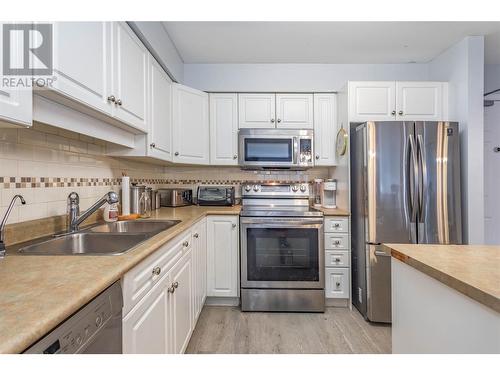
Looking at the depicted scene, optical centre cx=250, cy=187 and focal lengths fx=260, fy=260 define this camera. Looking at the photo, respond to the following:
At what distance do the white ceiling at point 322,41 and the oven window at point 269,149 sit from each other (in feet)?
2.85

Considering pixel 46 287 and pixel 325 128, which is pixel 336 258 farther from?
pixel 46 287

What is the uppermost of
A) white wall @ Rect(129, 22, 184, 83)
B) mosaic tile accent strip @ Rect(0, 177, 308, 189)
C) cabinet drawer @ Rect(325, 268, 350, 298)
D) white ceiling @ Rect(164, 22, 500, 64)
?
white ceiling @ Rect(164, 22, 500, 64)

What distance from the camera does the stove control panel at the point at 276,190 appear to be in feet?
9.55

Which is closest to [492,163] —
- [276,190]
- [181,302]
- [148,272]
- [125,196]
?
[276,190]

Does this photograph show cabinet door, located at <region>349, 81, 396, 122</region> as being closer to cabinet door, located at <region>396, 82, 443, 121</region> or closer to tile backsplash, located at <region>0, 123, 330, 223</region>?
cabinet door, located at <region>396, 82, 443, 121</region>

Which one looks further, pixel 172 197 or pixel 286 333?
pixel 172 197

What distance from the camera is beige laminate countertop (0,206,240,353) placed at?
0.50 m

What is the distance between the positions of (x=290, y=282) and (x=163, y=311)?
4.37 feet

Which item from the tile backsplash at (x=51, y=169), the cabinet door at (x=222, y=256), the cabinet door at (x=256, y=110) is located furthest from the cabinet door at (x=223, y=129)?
the tile backsplash at (x=51, y=169)

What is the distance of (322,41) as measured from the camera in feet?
7.85

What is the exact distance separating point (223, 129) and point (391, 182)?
1.67m

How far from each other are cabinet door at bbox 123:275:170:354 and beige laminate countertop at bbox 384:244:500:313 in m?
1.00

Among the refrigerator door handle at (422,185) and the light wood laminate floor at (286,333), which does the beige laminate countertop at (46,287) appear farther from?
the refrigerator door handle at (422,185)

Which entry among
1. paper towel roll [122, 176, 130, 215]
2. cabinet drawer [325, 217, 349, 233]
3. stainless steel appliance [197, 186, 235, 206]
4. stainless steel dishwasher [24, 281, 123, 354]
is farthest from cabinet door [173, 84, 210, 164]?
stainless steel dishwasher [24, 281, 123, 354]
